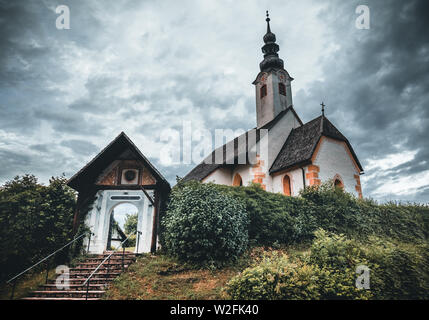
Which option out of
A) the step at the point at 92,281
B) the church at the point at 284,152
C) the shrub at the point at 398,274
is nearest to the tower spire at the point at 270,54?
the church at the point at 284,152

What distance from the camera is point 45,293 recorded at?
809 cm

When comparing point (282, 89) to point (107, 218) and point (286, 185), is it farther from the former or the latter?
point (107, 218)

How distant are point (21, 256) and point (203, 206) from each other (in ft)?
23.5

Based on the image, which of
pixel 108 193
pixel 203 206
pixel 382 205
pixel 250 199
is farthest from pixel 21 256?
pixel 382 205

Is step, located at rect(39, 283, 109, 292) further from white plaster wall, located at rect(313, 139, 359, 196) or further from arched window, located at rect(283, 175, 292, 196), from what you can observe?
white plaster wall, located at rect(313, 139, 359, 196)

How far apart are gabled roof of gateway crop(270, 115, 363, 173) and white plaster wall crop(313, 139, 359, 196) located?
548mm

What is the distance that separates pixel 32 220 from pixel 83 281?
12.1ft

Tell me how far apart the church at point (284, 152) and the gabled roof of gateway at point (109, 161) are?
11.0 ft

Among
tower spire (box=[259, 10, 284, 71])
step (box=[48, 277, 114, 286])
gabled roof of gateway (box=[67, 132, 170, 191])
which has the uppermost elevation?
tower spire (box=[259, 10, 284, 71])

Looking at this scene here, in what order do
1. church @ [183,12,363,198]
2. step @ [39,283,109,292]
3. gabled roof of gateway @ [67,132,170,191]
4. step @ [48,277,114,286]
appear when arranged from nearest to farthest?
step @ [39,283,109,292] → step @ [48,277,114,286] → gabled roof of gateway @ [67,132,170,191] → church @ [183,12,363,198]

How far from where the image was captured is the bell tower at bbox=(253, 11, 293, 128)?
75.0 ft

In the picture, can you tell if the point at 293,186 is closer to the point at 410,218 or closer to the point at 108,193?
the point at 410,218

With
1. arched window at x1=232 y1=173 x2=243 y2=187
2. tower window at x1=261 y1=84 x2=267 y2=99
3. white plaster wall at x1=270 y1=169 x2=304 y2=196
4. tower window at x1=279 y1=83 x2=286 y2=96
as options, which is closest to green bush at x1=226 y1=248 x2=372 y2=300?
white plaster wall at x1=270 y1=169 x2=304 y2=196

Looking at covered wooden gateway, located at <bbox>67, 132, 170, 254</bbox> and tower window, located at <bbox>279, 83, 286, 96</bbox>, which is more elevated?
tower window, located at <bbox>279, 83, 286, 96</bbox>
